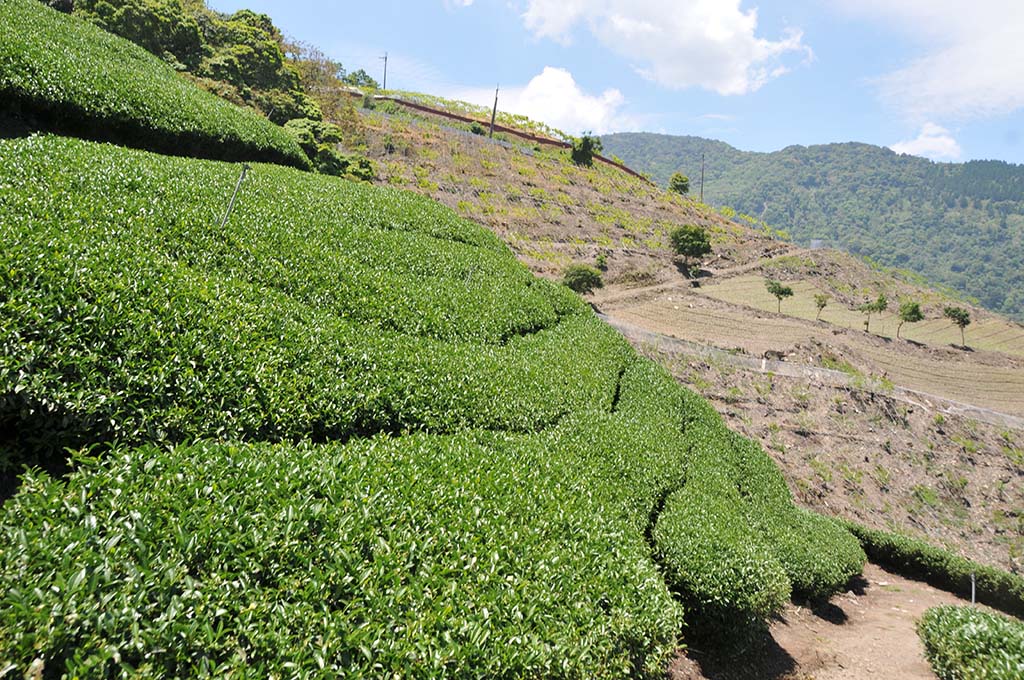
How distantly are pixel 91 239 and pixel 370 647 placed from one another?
19.8 feet

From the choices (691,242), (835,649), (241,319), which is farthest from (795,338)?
(241,319)

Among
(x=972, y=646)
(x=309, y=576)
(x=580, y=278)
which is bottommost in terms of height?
(x=972, y=646)

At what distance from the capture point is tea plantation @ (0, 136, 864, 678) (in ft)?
11.4

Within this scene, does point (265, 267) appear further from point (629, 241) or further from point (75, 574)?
point (629, 241)

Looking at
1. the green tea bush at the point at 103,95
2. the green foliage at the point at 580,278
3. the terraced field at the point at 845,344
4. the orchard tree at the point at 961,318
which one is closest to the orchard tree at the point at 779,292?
the terraced field at the point at 845,344

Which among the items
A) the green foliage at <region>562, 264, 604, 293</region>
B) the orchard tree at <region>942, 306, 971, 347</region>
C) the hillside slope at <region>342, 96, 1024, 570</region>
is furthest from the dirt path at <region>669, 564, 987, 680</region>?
the orchard tree at <region>942, 306, 971, 347</region>

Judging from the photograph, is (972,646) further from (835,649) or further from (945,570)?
(945,570)

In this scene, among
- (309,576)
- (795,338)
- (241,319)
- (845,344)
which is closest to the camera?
(309,576)

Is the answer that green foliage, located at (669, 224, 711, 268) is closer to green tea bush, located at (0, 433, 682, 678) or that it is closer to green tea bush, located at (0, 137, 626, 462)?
green tea bush, located at (0, 137, 626, 462)

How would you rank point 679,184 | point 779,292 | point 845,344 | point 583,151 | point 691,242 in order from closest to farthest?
point 845,344 < point 779,292 < point 691,242 < point 583,151 < point 679,184

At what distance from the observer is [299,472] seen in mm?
4953

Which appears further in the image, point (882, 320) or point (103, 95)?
point (882, 320)

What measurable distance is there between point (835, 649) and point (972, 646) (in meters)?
2.16

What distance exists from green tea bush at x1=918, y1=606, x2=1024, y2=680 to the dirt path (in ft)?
1.63
